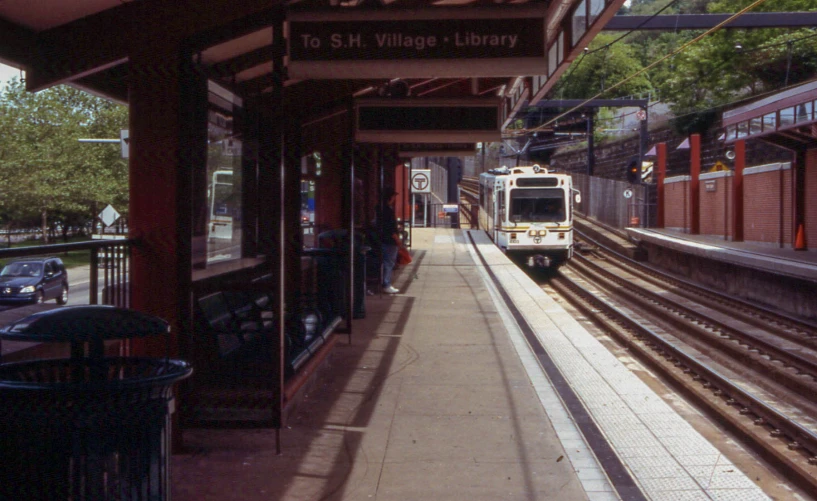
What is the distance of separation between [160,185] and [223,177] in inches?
67.4

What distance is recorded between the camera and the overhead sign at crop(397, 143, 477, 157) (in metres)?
17.2

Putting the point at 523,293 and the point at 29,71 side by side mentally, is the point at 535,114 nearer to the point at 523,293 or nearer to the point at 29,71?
the point at 523,293

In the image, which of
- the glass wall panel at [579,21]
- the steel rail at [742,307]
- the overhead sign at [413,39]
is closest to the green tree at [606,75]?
the steel rail at [742,307]

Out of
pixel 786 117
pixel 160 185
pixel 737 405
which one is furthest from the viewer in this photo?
pixel 786 117

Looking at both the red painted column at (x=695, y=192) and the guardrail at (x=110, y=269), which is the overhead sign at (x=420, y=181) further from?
the guardrail at (x=110, y=269)

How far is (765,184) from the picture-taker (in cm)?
2564

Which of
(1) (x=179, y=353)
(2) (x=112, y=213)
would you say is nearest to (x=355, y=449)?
(1) (x=179, y=353)

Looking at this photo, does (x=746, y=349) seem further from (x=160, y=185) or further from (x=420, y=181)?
(x=420, y=181)

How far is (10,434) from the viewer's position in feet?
11.7

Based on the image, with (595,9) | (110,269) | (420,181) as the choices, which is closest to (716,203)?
(420,181)

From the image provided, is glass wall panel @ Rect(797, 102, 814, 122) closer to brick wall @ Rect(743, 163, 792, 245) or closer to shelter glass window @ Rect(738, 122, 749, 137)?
shelter glass window @ Rect(738, 122, 749, 137)

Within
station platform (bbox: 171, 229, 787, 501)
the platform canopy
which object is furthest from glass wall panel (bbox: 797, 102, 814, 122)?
the platform canopy

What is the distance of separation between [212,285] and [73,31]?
6.77ft

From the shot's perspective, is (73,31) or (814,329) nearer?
(73,31)
